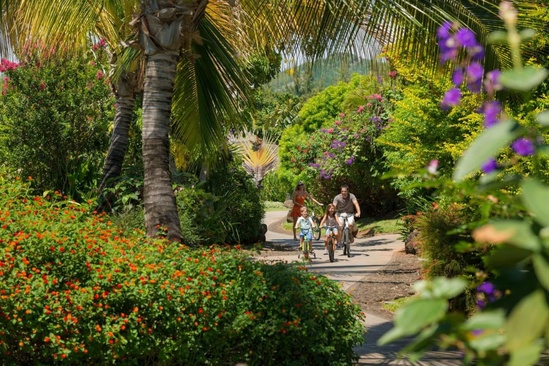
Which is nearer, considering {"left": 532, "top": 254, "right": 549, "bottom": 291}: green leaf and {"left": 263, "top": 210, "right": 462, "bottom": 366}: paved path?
{"left": 532, "top": 254, "right": 549, "bottom": 291}: green leaf

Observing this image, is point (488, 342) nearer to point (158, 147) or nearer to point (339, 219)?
point (158, 147)

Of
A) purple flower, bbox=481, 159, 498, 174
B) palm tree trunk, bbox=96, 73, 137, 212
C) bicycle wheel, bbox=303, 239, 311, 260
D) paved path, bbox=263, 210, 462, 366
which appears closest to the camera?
purple flower, bbox=481, 159, 498, 174

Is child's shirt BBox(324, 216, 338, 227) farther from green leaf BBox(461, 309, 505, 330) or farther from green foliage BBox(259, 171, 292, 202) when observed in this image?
green foliage BBox(259, 171, 292, 202)

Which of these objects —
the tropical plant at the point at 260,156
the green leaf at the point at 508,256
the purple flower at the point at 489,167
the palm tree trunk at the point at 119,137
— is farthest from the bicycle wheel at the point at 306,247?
the tropical plant at the point at 260,156

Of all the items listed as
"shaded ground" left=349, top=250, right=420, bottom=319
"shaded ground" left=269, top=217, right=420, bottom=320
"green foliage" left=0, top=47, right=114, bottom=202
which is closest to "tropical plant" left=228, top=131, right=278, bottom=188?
"green foliage" left=0, top=47, right=114, bottom=202

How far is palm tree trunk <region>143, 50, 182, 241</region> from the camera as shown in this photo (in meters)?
9.48

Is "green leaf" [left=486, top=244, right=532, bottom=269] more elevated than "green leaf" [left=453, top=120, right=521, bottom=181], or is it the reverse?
"green leaf" [left=453, top=120, right=521, bottom=181]

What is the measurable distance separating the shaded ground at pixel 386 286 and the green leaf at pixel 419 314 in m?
9.63

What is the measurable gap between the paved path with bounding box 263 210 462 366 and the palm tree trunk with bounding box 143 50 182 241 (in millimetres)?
1394

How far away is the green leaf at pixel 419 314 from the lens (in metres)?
1.69

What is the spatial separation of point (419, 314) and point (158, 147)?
821 cm

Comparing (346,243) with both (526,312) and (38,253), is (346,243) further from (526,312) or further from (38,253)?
(526,312)

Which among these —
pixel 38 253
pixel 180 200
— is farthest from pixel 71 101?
pixel 38 253

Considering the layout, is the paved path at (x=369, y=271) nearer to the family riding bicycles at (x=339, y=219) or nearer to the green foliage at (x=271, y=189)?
the family riding bicycles at (x=339, y=219)
